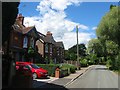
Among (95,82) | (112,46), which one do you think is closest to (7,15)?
(95,82)

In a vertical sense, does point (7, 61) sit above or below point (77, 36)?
below

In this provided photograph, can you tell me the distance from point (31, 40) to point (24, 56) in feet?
14.9

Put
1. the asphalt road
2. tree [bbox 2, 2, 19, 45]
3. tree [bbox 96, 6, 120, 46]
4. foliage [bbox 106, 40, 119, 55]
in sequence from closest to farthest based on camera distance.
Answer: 1. tree [bbox 2, 2, 19, 45]
2. the asphalt road
3. tree [bbox 96, 6, 120, 46]
4. foliage [bbox 106, 40, 119, 55]

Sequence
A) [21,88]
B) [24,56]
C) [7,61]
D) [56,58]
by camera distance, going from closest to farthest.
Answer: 1. [21,88]
2. [7,61]
3. [24,56]
4. [56,58]

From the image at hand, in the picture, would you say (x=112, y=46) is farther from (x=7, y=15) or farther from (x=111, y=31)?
(x=7, y=15)

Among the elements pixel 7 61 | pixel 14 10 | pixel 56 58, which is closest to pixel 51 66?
pixel 7 61

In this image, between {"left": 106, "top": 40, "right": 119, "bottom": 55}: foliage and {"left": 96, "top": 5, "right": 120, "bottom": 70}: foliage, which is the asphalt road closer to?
{"left": 96, "top": 5, "right": 120, "bottom": 70}: foliage

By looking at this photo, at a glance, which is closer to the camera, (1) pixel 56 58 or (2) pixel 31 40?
(2) pixel 31 40

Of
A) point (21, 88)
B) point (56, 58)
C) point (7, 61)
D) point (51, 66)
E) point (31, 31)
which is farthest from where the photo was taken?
point (56, 58)

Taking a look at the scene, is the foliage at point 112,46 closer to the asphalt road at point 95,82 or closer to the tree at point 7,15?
the asphalt road at point 95,82

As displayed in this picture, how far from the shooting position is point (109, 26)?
48.3 m

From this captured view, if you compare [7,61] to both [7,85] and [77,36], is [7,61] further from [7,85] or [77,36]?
[77,36]

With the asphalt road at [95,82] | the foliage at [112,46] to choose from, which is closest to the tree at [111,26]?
the foliage at [112,46]

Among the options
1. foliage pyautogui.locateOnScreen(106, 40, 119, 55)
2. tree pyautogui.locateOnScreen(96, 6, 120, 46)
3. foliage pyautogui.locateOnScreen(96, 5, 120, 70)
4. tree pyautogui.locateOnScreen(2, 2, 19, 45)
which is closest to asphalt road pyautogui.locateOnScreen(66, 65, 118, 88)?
tree pyautogui.locateOnScreen(2, 2, 19, 45)
